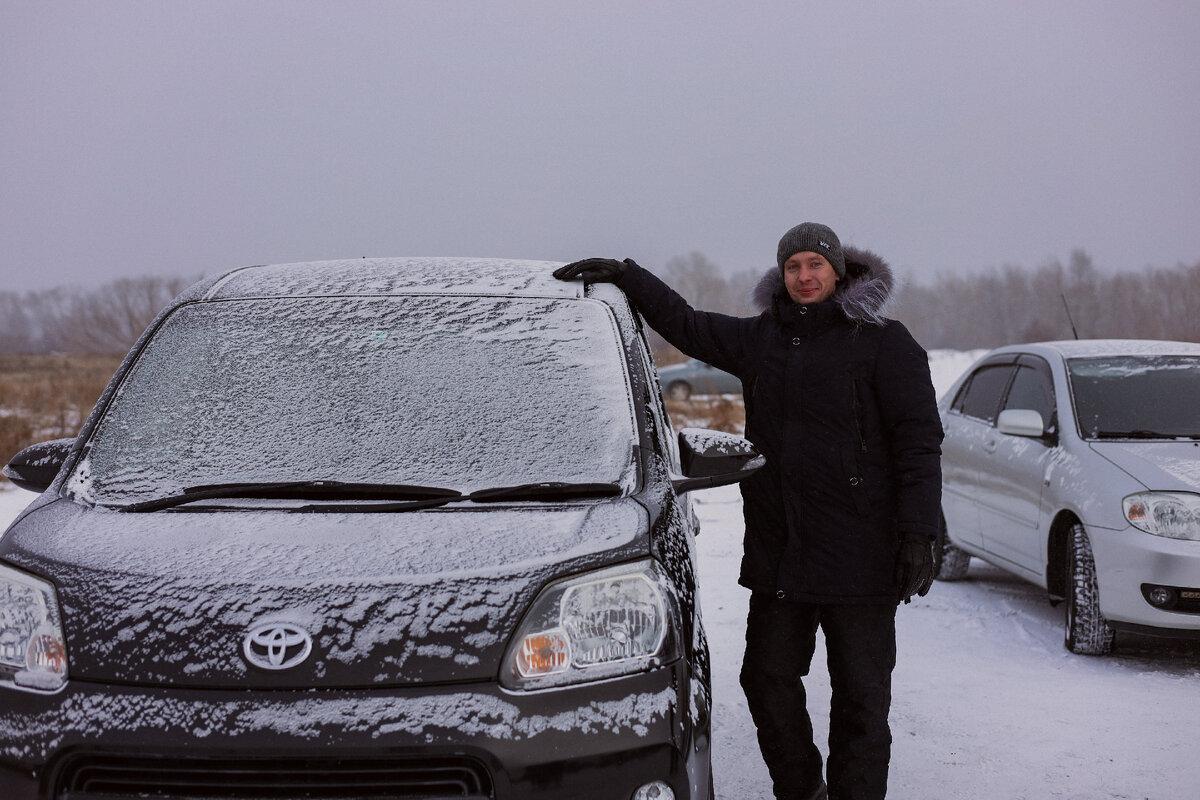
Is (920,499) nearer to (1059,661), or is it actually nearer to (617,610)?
(617,610)

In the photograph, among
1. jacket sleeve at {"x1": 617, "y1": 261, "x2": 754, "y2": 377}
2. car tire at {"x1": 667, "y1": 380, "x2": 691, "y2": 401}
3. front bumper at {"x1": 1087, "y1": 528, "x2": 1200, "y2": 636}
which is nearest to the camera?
jacket sleeve at {"x1": 617, "y1": 261, "x2": 754, "y2": 377}

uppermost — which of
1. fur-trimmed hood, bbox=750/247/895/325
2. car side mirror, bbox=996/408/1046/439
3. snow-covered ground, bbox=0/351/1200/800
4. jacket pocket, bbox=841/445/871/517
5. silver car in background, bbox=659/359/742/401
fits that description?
fur-trimmed hood, bbox=750/247/895/325

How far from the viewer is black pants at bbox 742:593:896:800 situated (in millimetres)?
3186

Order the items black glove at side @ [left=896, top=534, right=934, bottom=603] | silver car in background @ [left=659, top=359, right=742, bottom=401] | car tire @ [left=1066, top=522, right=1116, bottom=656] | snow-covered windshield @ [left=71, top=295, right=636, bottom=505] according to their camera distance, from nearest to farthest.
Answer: snow-covered windshield @ [left=71, top=295, right=636, bottom=505], black glove at side @ [left=896, top=534, right=934, bottom=603], car tire @ [left=1066, top=522, right=1116, bottom=656], silver car in background @ [left=659, top=359, right=742, bottom=401]

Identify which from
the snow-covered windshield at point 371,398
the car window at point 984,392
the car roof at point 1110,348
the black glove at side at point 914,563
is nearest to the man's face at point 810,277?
the snow-covered windshield at point 371,398

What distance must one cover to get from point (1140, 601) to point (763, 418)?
268 cm

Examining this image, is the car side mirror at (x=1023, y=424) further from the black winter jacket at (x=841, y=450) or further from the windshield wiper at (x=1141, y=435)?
the black winter jacket at (x=841, y=450)

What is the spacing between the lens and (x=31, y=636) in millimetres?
2189

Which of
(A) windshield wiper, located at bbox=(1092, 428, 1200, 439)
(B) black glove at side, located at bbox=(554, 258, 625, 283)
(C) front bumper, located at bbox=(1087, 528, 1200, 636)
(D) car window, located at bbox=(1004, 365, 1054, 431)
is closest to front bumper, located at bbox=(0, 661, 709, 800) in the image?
(B) black glove at side, located at bbox=(554, 258, 625, 283)

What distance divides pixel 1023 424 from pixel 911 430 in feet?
9.25

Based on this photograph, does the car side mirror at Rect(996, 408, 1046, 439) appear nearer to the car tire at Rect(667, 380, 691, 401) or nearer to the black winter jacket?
the black winter jacket

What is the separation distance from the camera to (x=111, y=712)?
6.76 feet

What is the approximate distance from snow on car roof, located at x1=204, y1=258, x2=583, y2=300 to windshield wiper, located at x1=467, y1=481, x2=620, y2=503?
2.93 ft

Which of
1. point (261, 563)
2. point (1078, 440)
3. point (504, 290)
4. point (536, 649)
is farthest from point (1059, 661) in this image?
point (261, 563)
